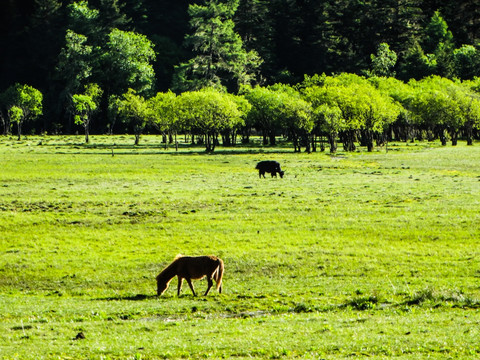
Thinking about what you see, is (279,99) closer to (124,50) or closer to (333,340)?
(124,50)

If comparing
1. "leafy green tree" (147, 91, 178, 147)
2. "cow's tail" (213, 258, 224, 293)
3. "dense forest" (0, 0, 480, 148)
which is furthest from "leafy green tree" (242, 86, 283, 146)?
"cow's tail" (213, 258, 224, 293)

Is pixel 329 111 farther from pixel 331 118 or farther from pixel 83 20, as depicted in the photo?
pixel 83 20

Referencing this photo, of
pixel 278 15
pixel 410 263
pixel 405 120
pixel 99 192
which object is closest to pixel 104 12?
pixel 278 15

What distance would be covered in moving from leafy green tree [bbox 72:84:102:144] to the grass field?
247 feet

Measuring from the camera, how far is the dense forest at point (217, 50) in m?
167

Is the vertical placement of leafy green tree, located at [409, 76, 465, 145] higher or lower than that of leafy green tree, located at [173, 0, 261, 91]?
lower

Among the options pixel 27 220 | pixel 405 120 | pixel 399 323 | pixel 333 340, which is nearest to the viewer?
pixel 333 340

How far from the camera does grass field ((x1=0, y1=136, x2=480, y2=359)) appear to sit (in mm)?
17995

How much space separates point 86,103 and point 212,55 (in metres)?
46.5

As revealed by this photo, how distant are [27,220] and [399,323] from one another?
3031 centimetres

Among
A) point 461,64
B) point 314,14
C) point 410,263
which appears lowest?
point 410,263

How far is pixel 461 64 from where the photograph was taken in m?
166

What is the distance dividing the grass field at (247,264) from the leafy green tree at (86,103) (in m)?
75.2

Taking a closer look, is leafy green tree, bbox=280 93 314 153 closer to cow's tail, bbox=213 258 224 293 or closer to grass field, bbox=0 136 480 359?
grass field, bbox=0 136 480 359
